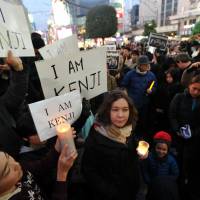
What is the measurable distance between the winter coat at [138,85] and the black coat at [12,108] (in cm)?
301

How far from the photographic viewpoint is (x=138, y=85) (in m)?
4.93

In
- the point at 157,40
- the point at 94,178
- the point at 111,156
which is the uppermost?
the point at 111,156

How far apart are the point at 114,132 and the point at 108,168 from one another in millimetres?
284

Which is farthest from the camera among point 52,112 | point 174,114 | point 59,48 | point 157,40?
point 157,40

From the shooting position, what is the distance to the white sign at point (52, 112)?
5.53 feet

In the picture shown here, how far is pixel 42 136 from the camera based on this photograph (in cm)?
172

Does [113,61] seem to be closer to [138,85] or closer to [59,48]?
[138,85]

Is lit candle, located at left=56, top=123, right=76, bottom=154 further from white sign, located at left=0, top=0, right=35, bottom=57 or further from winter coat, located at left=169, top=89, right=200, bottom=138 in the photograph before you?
winter coat, located at left=169, top=89, right=200, bottom=138

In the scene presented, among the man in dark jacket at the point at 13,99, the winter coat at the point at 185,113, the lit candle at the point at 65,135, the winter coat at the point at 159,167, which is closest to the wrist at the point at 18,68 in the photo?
the man in dark jacket at the point at 13,99

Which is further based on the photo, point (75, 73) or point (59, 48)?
point (59, 48)

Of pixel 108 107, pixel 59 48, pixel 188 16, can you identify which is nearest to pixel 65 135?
pixel 108 107

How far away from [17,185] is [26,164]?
16.2 inches

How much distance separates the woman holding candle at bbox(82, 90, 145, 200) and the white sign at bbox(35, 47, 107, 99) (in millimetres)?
200

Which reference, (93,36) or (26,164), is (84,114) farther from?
(93,36)
